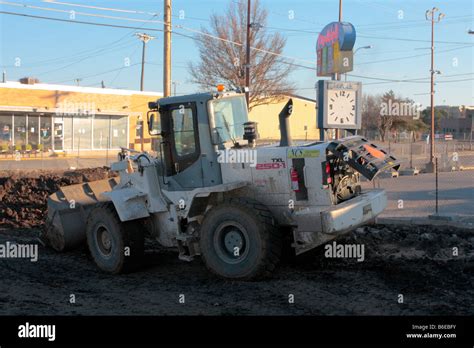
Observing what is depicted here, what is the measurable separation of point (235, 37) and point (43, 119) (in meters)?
15.0

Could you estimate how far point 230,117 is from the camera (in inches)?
330

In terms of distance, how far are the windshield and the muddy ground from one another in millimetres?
2125

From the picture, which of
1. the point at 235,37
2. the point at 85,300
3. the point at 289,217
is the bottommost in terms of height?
the point at 85,300

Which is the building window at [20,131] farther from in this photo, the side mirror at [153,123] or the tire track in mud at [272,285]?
the side mirror at [153,123]

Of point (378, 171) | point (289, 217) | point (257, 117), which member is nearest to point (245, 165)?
point (289, 217)

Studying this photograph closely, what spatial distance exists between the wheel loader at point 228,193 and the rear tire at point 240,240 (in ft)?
0.05

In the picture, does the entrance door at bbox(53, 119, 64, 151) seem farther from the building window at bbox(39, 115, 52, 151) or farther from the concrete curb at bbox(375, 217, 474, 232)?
the concrete curb at bbox(375, 217, 474, 232)

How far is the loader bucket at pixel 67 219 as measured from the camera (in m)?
9.61

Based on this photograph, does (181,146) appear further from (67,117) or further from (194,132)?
(67,117)

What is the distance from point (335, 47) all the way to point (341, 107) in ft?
24.2

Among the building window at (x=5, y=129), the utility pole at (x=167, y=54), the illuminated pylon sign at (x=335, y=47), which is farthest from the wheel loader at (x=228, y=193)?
the building window at (x=5, y=129)

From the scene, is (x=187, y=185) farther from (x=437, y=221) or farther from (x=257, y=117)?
(x=257, y=117)

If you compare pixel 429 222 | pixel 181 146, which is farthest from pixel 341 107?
pixel 181 146

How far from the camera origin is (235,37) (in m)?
41.2
